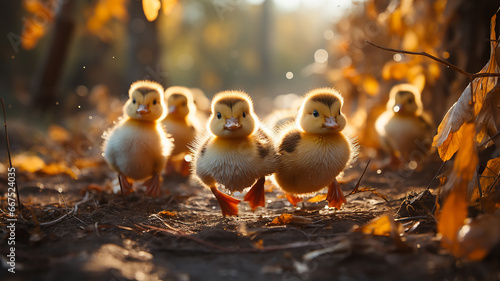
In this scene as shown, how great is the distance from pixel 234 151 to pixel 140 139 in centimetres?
111

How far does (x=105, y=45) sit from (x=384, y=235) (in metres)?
16.3

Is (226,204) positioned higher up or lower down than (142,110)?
lower down

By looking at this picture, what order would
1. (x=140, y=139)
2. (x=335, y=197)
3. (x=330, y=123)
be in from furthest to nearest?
(x=140, y=139)
(x=335, y=197)
(x=330, y=123)

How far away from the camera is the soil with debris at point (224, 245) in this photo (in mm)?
1919

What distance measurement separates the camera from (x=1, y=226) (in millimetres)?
2723

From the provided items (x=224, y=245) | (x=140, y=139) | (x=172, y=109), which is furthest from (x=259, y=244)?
(x=172, y=109)

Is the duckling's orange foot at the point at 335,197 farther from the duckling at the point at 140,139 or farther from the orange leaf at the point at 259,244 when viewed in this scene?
the duckling at the point at 140,139

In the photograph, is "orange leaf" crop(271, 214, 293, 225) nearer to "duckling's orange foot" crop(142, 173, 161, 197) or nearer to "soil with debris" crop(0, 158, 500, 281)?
"soil with debris" crop(0, 158, 500, 281)

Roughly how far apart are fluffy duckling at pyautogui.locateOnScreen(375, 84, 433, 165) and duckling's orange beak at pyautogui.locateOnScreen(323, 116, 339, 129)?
2161 millimetres

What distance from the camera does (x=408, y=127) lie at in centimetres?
484

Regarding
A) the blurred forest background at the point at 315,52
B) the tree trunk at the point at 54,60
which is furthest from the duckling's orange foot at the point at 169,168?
the tree trunk at the point at 54,60

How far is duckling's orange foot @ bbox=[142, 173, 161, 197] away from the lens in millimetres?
3863

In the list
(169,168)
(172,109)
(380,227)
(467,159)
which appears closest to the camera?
(467,159)

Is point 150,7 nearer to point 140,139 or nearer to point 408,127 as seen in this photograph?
point 140,139
